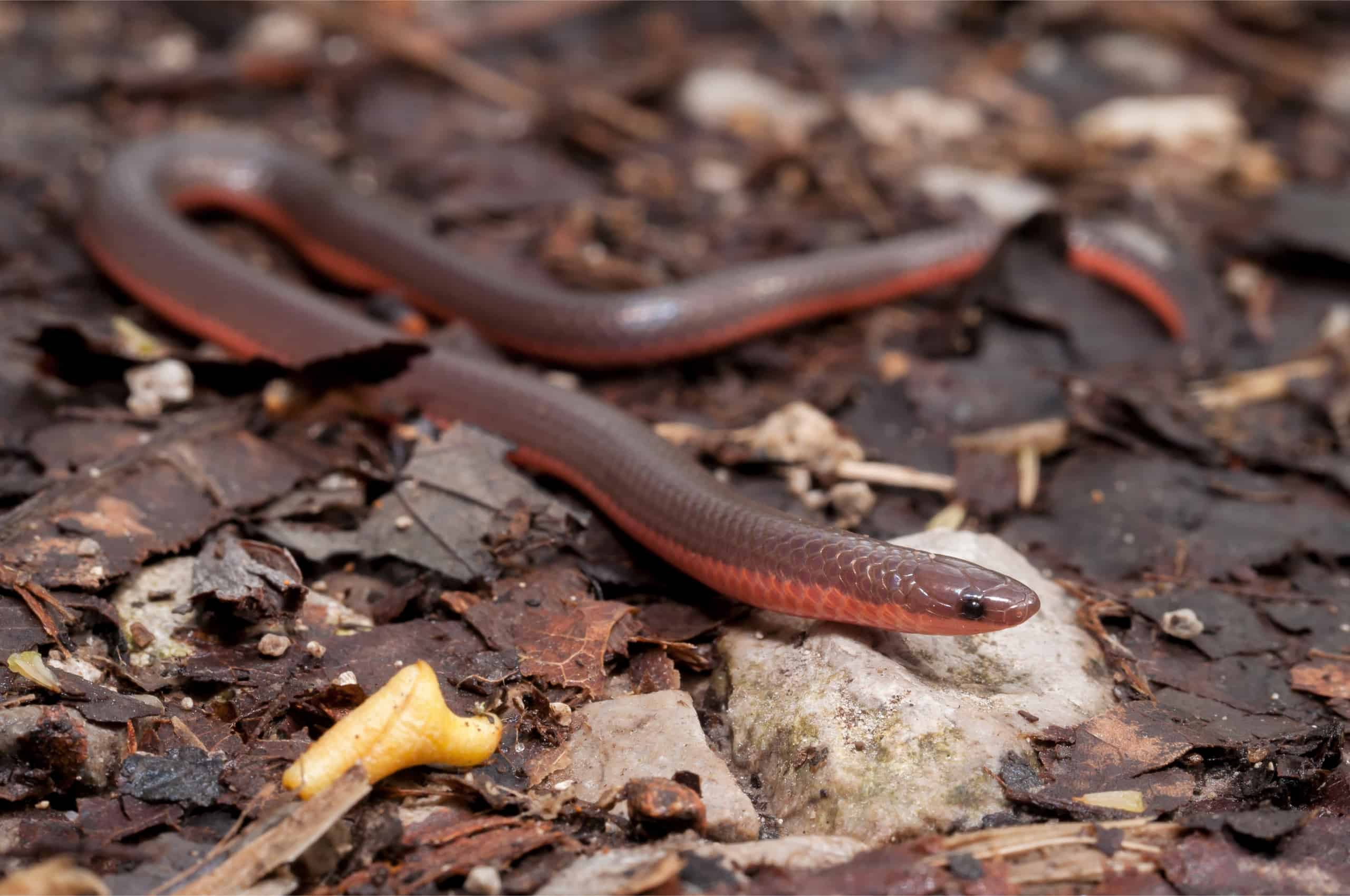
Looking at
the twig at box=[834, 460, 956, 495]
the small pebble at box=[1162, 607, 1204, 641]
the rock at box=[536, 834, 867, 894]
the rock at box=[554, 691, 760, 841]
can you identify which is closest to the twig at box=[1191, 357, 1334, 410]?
the twig at box=[834, 460, 956, 495]

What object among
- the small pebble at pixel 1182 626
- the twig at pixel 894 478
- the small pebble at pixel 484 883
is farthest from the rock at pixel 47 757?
the small pebble at pixel 1182 626

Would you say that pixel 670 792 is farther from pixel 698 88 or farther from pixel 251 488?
pixel 698 88

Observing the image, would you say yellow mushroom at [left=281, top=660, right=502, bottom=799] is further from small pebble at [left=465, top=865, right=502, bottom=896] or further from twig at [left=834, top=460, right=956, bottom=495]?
twig at [left=834, top=460, right=956, bottom=495]

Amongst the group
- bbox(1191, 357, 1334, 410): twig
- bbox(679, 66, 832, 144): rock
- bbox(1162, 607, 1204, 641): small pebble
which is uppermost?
bbox(679, 66, 832, 144): rock

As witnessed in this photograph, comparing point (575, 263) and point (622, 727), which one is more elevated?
point (575, 263)

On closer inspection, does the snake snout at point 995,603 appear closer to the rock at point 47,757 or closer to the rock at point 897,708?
the rock at point 897,708

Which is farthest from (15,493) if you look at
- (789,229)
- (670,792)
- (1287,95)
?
(1287,95)

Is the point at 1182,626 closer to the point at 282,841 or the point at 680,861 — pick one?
the point at 680,861
